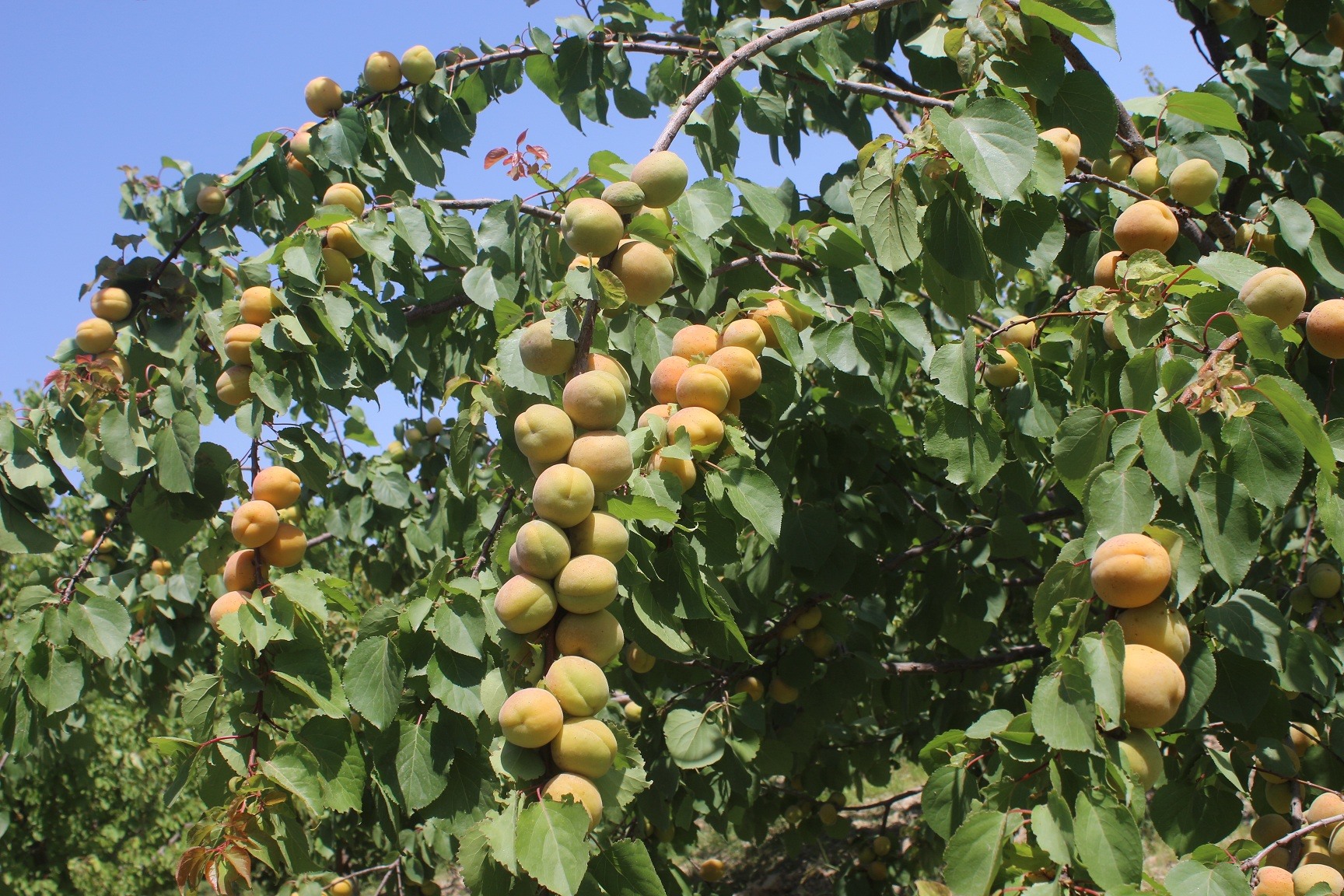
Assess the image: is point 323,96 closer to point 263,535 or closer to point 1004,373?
point 263,535

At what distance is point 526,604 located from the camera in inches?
44.9

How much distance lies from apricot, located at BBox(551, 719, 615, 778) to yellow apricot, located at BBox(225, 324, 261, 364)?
1.17 m

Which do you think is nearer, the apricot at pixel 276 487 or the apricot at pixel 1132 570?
the apricot at pixel 1132 570

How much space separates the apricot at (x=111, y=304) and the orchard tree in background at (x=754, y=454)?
1 cm

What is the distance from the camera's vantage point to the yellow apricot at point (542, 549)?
1.14 m

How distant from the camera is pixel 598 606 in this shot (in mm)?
1165

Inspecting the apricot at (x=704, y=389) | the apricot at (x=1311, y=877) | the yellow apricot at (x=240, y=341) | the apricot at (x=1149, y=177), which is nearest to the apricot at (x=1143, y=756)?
the apricot at (x=1311, y=877)

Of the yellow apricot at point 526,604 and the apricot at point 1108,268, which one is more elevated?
the yellow apricot at point 526,604

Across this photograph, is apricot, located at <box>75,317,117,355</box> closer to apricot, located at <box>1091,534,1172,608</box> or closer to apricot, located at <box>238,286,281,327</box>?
apricot, located at <box>238,286,281,327</box>

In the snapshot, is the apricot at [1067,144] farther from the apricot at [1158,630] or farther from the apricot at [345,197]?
the apricot at [345,197]

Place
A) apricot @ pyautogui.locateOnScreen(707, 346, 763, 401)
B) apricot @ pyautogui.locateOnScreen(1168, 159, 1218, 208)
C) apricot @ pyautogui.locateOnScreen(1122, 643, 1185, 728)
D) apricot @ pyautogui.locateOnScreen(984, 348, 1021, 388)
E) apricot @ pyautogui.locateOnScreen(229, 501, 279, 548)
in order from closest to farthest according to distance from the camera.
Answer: apricot @ pyautogui.locateOnScreen(1122, 643, 1185, 728) → apricot @ pyautogui.locateOnScreen(707, 346, 763, 401) → apricot @ pyautogui.locateOnScreen(1168, 159, 1218, 208) → apricot @ pyautogui.locateOnScreen(229, 501, 279, 548) → apricot @ pyautogui.locateOnScreen(984, 348, 1021, 388)

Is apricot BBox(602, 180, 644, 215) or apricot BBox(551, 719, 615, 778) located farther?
apricot BBox(602, 180, 644, 215)

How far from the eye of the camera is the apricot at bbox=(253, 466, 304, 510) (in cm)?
178

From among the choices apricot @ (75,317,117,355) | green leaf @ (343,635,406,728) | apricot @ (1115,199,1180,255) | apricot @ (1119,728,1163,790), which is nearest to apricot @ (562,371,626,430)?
green leaf @ (343,635,406,728)
